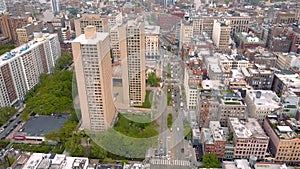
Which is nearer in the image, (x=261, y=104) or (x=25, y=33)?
(x=261, y=104)

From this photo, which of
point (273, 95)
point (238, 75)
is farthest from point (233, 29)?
point (273, 95)

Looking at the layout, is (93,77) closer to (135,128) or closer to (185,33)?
(135,128)

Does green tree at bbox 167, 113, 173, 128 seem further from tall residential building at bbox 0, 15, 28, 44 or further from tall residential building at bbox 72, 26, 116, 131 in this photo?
tall residential building at bbox 0, 15, 28, 44

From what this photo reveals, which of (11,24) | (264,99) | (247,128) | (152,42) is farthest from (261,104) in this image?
(11,24)

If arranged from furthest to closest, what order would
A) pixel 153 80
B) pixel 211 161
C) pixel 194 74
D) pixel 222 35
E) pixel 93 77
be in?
pixel 222 35 < pixel 153 80 < pixel 194 74 < pixel 93 77 < pixel 211 161

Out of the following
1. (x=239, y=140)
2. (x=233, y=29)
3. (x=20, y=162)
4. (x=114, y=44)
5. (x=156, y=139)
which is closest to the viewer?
(x=20, y=162)

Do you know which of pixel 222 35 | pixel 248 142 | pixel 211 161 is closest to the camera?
pixel 211 161

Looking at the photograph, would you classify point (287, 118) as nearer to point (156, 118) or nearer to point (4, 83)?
point (156, 118)
